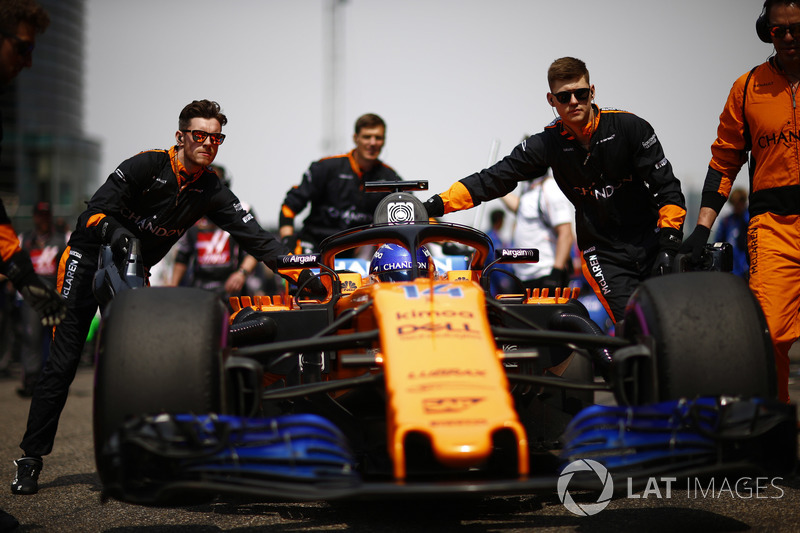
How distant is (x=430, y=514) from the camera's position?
378 centimetres

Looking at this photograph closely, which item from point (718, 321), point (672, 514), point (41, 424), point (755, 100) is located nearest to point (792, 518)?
point (672, 514)

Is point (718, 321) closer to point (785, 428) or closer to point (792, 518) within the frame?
point (785, 428)

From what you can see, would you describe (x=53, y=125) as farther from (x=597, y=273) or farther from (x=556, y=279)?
(x=597, y=273)

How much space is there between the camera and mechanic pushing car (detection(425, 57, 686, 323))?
4.75 metres

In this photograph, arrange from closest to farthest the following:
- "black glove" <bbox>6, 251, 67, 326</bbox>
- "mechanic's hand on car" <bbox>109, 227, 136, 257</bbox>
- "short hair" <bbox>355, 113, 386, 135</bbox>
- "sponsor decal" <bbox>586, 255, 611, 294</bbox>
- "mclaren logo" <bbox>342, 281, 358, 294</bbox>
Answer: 1. "black glove" <bbox>6, 251, 67, 326</bbox>
2. "mechanic's hand on car" <bbox>109, 227, 136, 257</bbox>
3. "sponsor decal" <bbox>586, 255, 611, 294</bbox>
4. "mclaren logo" <bbox>342, 281, 358, 294</bbox>
5. "short hair" <bbox>355, 113, 386, 135</bbox>

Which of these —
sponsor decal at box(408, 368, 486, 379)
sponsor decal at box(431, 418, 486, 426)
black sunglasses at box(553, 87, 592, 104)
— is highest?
black sunglasses at box(553, 87, 592, 104)

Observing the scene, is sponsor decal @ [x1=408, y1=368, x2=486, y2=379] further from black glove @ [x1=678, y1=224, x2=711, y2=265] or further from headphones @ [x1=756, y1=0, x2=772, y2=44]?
headphones @ [x1=756, y1=0, x2=772, y2=44]

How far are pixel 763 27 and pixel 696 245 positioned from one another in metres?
1.24

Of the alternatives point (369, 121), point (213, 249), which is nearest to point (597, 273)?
point (369, 121)

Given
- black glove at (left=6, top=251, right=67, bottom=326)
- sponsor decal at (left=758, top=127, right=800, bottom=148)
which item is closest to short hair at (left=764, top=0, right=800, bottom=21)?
sponsor decal at (left=758, top=127, right=800, bottom=148)

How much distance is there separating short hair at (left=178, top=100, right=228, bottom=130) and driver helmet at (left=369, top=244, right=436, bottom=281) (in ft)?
4.60

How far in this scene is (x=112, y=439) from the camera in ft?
9.06

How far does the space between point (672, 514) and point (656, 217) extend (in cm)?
198

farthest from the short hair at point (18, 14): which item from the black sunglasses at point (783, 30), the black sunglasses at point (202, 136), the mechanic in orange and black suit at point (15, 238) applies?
the black sunglasses at point (783, 30)
